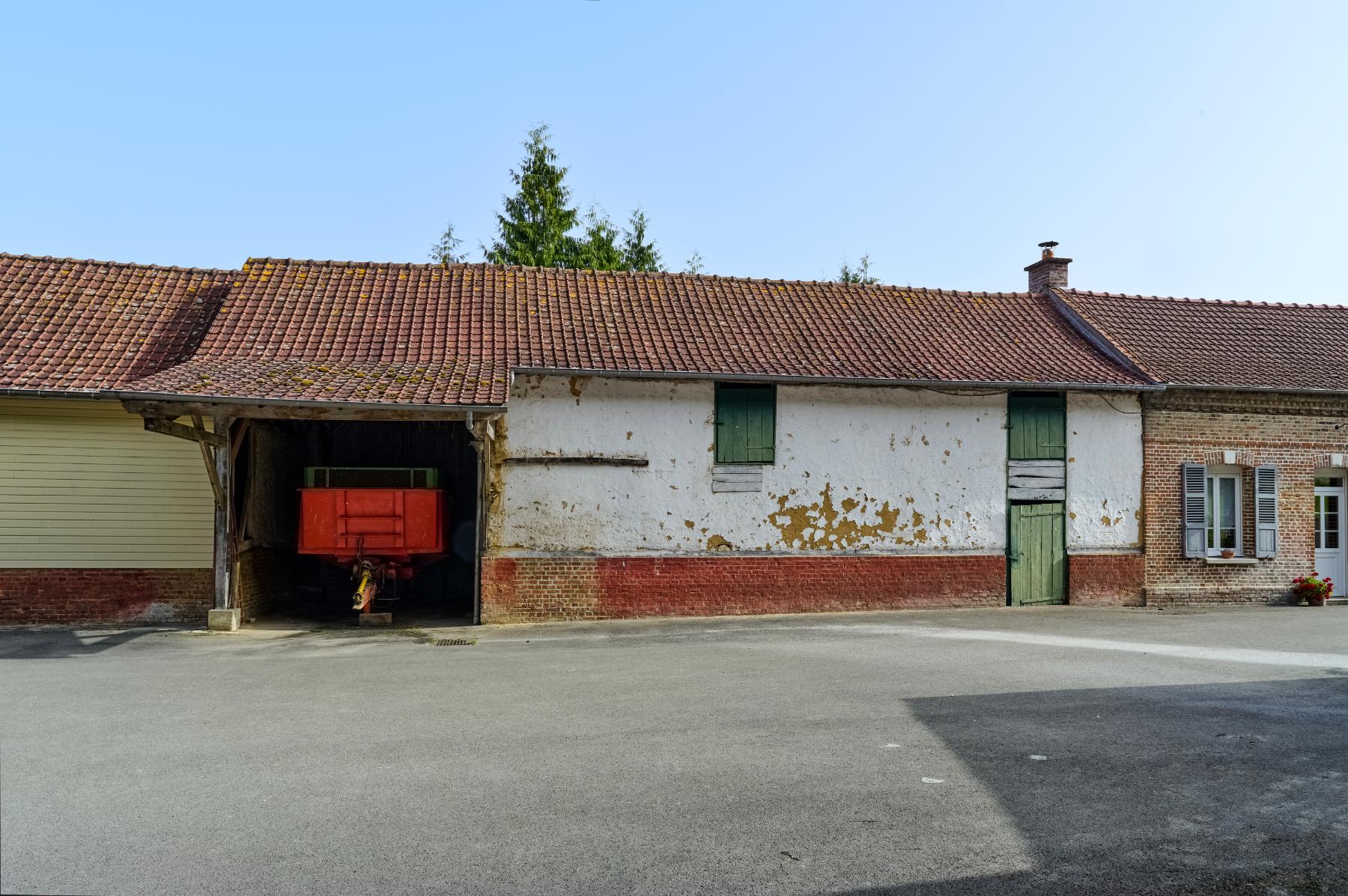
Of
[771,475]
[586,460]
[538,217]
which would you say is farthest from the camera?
[538,217]

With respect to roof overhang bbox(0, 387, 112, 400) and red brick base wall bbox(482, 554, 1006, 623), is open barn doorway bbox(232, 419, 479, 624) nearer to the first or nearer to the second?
red brick base wall bbox(482, 554, 1006, 623)

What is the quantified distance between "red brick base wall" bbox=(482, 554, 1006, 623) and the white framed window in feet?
13.2

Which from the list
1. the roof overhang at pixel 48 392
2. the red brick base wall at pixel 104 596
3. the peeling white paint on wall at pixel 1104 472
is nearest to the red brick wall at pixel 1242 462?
the peeling white paint on wall at pixel 1104 472

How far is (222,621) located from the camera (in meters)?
12.5

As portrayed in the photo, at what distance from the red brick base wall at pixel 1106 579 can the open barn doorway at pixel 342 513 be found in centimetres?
926

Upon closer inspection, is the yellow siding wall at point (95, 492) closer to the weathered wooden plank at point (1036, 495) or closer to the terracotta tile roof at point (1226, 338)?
the weathered wooden plank at point (1036, 495)

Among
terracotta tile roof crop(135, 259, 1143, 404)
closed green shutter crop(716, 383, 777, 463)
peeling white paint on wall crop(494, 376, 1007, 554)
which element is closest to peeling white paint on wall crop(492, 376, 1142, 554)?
peeling white paint on wall crop(494, 376, 1007, 554)

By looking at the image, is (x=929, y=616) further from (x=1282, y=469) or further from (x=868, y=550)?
(x=1282, y=469)

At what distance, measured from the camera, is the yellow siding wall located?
43.0 ft

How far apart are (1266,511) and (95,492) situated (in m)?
17.6

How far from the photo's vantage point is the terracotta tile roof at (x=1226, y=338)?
16312mm

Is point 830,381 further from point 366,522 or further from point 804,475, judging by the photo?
point 366,522

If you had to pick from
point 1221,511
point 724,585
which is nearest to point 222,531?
point 724,585

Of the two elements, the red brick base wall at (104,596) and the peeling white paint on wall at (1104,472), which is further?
the peeling white paint on wall at (1104,472)
